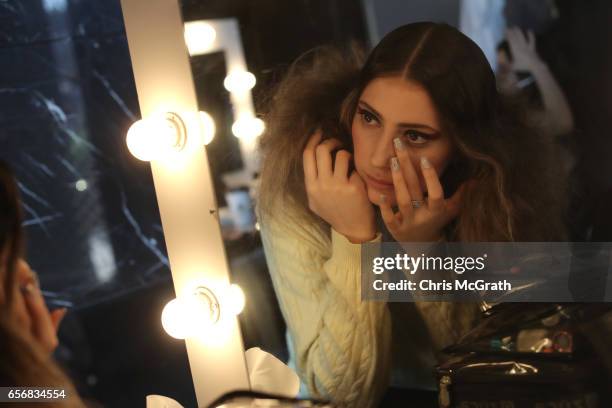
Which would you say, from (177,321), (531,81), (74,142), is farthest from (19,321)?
(531,81)

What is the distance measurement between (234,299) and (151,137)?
0.66ft

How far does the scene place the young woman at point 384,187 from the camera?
59 centimetres

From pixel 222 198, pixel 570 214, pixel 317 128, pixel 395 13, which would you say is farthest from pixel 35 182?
pixel 570 214

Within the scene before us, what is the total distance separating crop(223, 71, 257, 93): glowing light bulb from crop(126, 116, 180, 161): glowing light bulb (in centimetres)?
8

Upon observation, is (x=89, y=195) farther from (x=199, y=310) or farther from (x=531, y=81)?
(x=531, y=81)

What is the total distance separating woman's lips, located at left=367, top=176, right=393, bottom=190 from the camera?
0.63m

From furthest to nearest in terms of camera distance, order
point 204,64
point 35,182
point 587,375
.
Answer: point 35,182
point 204,64
point 587,375

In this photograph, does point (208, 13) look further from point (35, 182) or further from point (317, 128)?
point (35, 182)

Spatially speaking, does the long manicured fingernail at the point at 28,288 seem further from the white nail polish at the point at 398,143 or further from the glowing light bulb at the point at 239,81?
the white nail polish at the point at 398,143

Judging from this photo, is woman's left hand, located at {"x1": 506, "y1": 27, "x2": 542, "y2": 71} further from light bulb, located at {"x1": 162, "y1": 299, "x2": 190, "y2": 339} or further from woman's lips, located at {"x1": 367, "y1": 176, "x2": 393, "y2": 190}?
light bulb, located at {"x1": 162, "y1": 299, "x2": 190, "y2": 339}

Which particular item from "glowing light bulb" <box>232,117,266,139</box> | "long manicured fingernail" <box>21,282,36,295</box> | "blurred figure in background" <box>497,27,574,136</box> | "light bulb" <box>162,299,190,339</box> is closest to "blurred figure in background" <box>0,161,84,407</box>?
"long manicured fingernail" <box>21,282,36,295</box>

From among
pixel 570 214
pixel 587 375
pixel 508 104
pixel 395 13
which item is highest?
pixel 395 13

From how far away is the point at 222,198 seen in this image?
0.71m

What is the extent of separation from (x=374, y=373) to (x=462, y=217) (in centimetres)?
19
